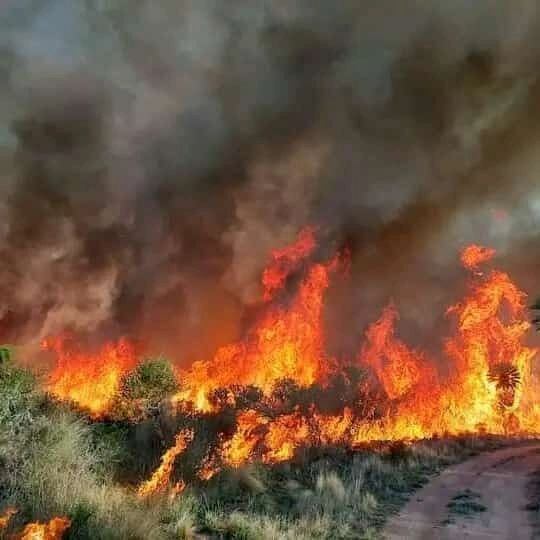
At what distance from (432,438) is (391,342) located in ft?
38.8

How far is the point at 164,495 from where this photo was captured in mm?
11375

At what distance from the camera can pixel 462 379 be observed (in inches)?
1262

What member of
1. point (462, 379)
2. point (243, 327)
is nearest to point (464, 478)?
point (462, 379)

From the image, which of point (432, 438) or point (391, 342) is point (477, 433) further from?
point (391, 342)

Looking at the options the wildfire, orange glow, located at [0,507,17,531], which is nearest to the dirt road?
the wildfire

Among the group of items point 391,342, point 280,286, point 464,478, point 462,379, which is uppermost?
point 280,286

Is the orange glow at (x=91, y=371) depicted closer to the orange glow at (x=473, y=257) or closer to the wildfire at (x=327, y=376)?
the wildfire at (x=327, y=376)

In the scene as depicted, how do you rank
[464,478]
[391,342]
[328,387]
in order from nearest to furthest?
[464,478] → [328,387] → [391,342]

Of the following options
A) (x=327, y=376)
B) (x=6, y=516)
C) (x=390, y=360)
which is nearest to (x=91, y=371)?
(x=327, y=376)

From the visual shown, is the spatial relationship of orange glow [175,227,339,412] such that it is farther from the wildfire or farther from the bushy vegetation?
the bushy vegetation

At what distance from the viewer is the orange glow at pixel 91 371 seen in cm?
1989

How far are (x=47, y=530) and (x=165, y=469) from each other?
587 cm

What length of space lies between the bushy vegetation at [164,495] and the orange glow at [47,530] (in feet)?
0.47

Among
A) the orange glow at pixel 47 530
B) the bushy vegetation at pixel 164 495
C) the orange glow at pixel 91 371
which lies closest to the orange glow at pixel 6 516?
the bushy vegetation at pixel 164 495
